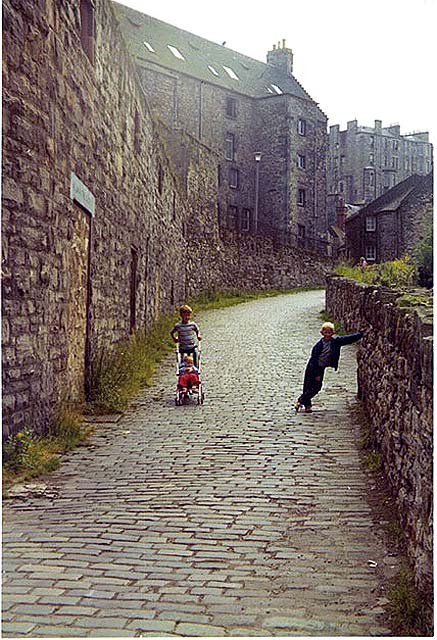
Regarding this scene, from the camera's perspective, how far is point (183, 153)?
22812 mm

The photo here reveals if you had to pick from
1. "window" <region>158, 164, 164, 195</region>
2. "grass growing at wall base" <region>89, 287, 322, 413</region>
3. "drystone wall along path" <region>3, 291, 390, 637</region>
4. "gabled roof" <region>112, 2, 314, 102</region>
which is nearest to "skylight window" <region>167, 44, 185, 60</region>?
"gabled roof" <region>112, 2, 314, 102</region>

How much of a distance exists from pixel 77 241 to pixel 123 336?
3451 mm

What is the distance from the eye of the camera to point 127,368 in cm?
937

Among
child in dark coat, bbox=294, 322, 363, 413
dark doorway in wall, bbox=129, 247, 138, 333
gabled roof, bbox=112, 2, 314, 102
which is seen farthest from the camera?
gabled roof, bbox=112, 2, 314, 102

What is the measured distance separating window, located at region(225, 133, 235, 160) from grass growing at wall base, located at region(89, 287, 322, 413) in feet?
78.0

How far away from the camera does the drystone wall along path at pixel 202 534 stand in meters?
2.86

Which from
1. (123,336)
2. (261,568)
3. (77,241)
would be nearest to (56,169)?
(77,241)

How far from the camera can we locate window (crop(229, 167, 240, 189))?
3816 cm

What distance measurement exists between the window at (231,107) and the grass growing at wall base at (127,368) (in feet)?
79.2

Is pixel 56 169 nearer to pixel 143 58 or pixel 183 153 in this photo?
pixel 183 153

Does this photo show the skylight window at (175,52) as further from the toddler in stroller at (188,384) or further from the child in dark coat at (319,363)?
the child in dark coat at (319,363)

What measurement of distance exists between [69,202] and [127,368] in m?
3.10

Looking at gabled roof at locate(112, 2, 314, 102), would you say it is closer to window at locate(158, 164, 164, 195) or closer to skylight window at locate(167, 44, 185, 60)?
skylight window at locate(167, 44, 185, 60)

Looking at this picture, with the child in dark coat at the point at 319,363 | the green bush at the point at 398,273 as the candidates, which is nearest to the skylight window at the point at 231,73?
the green bush at the point at 398,273
